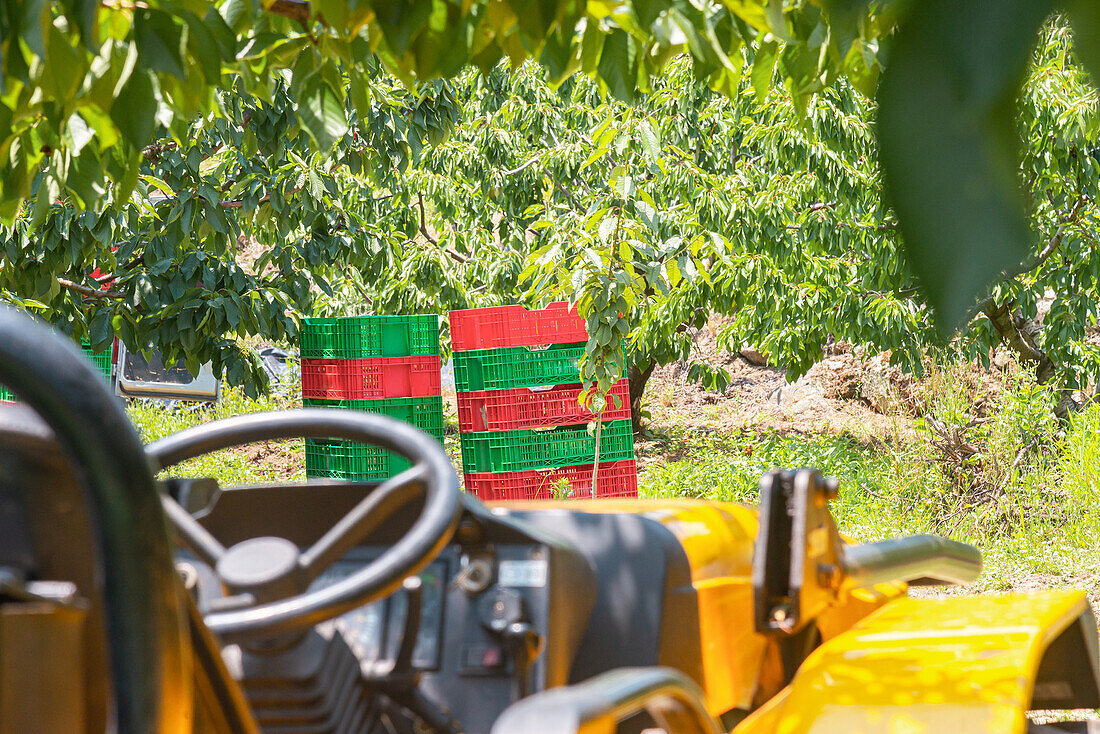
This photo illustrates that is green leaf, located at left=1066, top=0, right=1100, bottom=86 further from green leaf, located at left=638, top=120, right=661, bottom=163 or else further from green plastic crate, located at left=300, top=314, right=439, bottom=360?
green plastic crate, located at left=300, top=314, right=439, bottom=360

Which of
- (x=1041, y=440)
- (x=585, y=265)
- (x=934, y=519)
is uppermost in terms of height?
(x=585, y=265)

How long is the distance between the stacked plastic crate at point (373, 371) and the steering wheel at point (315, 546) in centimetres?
433

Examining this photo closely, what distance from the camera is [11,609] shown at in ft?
2.66

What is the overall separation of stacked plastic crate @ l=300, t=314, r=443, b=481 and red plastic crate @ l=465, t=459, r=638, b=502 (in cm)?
39

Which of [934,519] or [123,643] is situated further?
[934,519]

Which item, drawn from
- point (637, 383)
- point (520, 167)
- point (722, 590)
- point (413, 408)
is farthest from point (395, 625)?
point (637, 383)

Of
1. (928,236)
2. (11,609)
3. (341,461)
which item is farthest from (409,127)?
(928,236)

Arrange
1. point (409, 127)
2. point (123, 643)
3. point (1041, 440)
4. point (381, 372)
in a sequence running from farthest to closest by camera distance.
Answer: point (381, 372) → point (1041, 440) → point (409, 127) → point (123, 643)

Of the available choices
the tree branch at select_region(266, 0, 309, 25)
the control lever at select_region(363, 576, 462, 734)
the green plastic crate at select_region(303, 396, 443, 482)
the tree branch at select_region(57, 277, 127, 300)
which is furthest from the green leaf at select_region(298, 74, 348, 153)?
the green plastic crate at select_region(303, 396, 443, 482)

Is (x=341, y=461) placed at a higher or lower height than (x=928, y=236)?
lower

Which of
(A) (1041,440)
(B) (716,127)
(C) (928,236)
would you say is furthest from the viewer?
(B) (716,127)

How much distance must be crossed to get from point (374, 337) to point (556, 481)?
1.29m

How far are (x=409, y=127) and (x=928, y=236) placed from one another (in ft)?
16.7

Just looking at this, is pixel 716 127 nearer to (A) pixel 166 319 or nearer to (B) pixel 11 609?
(A) pixel 166 319
